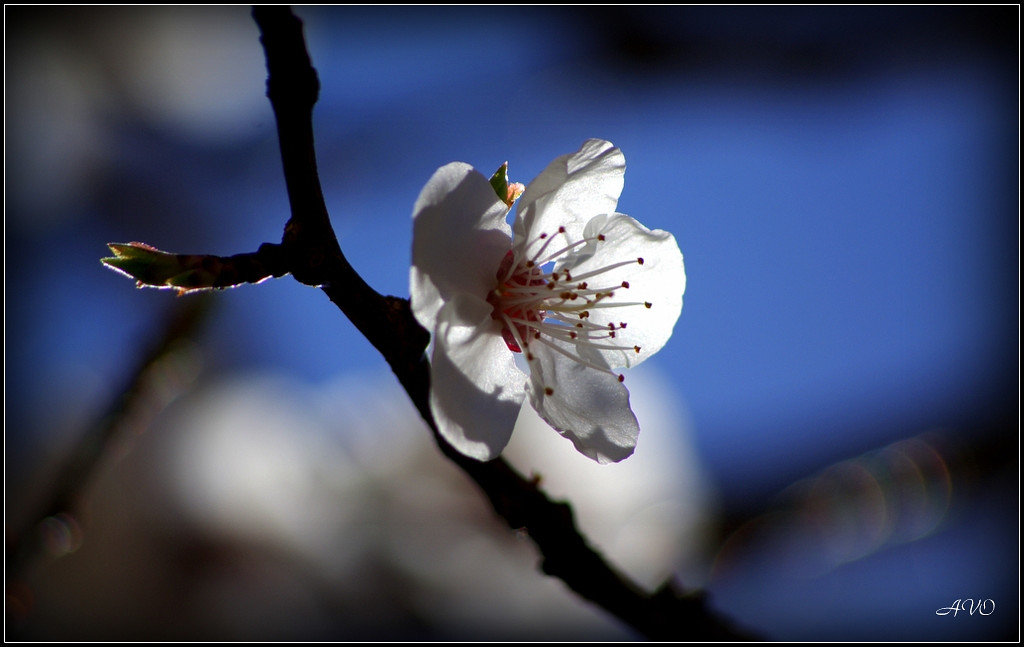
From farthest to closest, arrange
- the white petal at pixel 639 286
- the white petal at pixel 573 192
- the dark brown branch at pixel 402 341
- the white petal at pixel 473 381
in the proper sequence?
the white petal at pixel 639 286 < the white petal at pixel 573 192 < the white petal at pixel 473 381 < the dark brown branch at pixel 402 341

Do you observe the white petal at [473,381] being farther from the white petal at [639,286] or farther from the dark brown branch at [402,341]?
the white petal at [639,286]

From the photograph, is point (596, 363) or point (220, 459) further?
point (220, 459)

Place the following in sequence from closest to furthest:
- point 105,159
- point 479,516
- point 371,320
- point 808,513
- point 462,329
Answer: point 371,320 < point 462,329 < point 808,513 < point 105,159 < point 479,516

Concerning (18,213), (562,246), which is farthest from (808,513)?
(18,213)

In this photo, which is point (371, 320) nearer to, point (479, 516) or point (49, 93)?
point (479, 516)

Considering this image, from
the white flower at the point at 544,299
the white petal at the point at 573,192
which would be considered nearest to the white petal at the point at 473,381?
the white flower at the point at 544,299

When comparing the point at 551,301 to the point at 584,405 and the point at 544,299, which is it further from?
the point at 584,405
